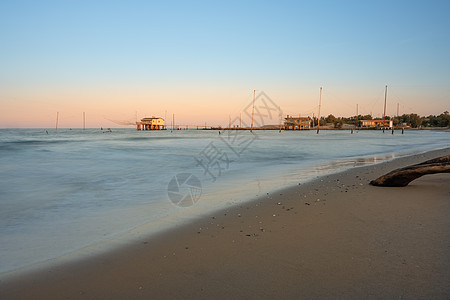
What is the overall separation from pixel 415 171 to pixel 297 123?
14576 centimetres

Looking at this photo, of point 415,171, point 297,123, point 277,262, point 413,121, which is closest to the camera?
point 277,262

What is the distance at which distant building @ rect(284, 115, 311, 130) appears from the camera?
146375mm

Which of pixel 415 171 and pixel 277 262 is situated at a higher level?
pixel 415 171

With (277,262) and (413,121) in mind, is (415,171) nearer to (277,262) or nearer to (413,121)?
(277,262)

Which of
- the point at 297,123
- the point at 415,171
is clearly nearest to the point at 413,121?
the point at 297,123

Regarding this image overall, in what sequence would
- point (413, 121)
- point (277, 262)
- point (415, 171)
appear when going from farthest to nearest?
point (413, 121) < point (415, 171) < point (277, 262)

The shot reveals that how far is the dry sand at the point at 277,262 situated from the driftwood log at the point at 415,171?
1.18 m

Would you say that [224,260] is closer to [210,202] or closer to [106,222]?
[106,222]

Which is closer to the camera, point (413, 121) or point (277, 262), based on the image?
point (277, 262)

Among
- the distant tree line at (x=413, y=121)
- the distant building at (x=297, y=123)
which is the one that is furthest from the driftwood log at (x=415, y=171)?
the distant tree line at (x=413, y=121)

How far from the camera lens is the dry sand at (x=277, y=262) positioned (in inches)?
89.9

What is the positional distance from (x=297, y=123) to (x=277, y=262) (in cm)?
14953

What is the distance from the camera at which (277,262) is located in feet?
8.98

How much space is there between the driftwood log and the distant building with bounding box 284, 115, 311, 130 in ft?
468
